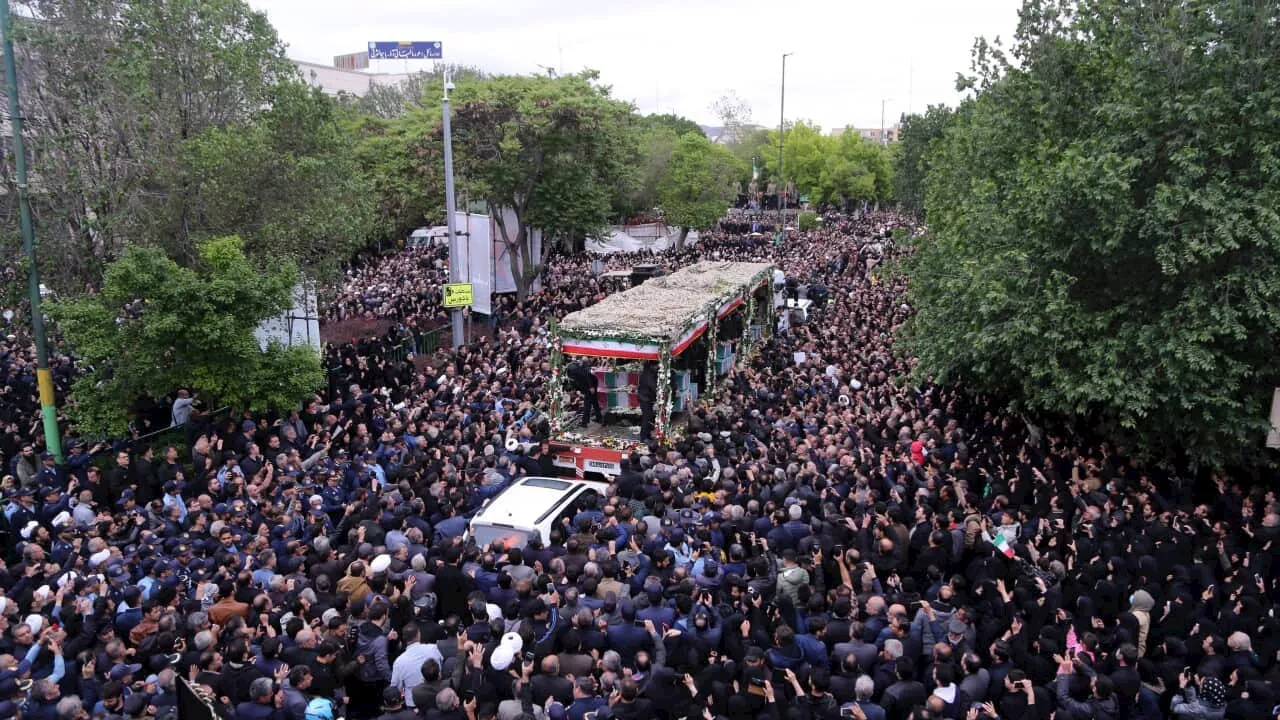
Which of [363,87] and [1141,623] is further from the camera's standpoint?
[363,87]

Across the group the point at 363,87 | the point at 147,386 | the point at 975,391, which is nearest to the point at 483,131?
the point at 147,386

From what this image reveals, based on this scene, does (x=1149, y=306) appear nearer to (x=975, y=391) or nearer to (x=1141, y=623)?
(x=975, y=391)

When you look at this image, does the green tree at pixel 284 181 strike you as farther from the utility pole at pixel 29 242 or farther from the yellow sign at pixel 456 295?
the utility pole at pixel 29 242

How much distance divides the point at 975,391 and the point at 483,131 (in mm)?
17372

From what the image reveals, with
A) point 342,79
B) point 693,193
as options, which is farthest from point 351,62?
point 693,193

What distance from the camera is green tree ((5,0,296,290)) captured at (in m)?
14.4

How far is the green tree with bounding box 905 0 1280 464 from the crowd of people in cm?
128

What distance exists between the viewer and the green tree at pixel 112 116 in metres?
14.4

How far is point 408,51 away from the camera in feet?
70.6

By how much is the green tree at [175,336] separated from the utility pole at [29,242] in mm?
353

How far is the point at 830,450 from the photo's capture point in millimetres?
12852

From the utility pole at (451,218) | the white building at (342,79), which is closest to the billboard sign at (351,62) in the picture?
the white building at (342,79)

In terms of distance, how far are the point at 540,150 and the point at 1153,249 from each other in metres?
19.7

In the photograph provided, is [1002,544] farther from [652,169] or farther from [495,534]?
[652,169]
